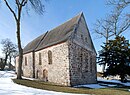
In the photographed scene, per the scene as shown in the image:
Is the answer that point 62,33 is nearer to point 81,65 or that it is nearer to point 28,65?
point 81,65

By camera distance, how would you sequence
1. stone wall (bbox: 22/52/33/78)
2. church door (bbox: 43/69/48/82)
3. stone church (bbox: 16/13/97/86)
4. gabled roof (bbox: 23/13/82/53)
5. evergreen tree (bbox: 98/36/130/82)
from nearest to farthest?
stone church (bbox: 16/13/97/86) → gabled roof (bbox: 23/13/82/53) → church door (bbox: 43/69/48/82) → evergreen tree (bbox: 98/36/130/82) → stone wall (bbox: 22/52/33/78)

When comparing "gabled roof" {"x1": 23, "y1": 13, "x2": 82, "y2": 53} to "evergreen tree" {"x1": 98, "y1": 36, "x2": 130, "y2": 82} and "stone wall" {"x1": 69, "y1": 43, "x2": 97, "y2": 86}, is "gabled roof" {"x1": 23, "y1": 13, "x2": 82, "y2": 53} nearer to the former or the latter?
"stone wall" {"x1": 69, "y1": 43, "x2": 97, "y2": 86}

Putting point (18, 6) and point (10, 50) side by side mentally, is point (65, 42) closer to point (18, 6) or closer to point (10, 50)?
point (18, 6)

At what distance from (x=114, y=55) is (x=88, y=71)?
5.68 metres

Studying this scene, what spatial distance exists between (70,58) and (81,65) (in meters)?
2.37

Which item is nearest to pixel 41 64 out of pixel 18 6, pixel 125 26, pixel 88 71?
pixel 88 71

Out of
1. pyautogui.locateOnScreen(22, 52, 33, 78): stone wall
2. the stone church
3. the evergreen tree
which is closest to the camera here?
the stone church

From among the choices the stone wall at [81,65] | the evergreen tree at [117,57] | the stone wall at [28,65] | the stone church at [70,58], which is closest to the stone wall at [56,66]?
the stone church at [70,58]

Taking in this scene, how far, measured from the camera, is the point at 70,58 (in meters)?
20.7

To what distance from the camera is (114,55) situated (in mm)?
27406

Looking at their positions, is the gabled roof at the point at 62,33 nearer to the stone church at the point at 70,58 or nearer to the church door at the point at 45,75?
the stone church at the point at 70,58

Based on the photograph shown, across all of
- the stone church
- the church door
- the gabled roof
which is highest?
the gabled roof

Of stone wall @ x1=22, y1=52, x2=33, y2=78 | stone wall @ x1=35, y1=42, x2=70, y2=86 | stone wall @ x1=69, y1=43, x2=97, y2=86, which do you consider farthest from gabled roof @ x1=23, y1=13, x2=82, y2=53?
stone wall @ x1=22, y1=52, x2=33, y2=78

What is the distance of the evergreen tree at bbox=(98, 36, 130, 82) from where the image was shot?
87.6ft
